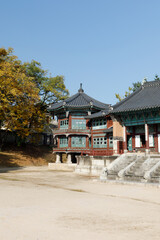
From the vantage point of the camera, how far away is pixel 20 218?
22.4ft

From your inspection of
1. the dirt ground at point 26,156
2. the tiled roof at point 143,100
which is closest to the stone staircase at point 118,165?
the tiled roof at point 143,100

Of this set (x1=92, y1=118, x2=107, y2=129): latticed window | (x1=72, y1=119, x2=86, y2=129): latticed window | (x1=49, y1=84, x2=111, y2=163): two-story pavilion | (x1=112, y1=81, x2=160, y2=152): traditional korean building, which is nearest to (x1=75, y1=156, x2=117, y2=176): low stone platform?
(x1=112, y1=81, x2=160, y2=152): traditional korean building

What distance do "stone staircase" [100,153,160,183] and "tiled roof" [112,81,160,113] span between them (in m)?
5.34

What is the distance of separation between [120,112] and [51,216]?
20454 mm

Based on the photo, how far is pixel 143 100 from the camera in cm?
2645

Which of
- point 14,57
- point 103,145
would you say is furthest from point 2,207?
point 14,57

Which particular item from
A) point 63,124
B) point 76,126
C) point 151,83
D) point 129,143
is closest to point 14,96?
point 63,124

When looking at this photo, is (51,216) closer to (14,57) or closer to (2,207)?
(2,207)

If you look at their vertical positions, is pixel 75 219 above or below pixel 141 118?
below

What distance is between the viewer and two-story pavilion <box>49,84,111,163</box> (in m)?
36.0

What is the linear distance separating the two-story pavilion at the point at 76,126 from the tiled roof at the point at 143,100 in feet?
25.4

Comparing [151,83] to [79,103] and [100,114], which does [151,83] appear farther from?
[79,103]

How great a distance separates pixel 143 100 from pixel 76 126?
1336cm

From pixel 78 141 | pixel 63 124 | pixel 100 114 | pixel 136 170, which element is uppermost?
pixel 100 114
